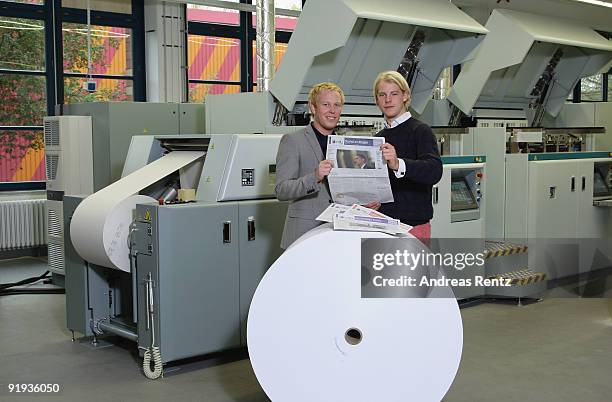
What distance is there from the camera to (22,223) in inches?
311

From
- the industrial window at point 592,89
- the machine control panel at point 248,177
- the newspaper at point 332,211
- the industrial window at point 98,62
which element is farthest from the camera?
the industrial window at point 592,89

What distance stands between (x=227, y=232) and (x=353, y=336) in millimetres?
1540

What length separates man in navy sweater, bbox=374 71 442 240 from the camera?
10.3 feet

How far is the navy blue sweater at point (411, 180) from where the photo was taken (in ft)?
10.4

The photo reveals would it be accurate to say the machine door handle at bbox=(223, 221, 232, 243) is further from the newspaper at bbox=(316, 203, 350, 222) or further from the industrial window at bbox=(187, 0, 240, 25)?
the industrial window at bbox=(187, 0, 240, 25)

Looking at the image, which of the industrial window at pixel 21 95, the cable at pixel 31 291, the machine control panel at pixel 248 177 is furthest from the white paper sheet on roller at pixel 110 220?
the industrial window at pixel 21 95

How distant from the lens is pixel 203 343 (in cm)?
424

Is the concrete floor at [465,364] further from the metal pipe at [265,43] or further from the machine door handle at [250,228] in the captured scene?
the metal pipe at [265,43]

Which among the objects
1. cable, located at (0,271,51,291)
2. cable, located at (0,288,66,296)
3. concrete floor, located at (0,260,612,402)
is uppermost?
cable, located at (0,271,51,291)

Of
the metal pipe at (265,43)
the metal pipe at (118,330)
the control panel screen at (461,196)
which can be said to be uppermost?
the metal pipe at (265,43)

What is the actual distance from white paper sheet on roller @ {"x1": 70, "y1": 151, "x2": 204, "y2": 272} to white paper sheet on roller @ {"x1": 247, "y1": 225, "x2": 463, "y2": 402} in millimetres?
1592

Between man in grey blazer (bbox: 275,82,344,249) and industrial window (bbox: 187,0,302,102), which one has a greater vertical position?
industrial window (bbox: 187,0,302,102)

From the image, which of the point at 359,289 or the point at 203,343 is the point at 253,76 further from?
the point at 359,289

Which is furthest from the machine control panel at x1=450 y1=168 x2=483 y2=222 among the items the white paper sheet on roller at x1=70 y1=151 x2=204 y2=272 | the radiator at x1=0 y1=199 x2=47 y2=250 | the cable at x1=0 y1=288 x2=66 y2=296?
the radiator at x1=0 y1=199 x2=47 y2=250
